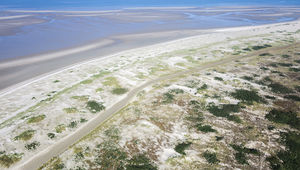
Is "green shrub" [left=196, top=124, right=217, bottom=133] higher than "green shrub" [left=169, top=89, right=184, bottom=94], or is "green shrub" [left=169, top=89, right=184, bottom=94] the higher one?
"green shrub" [left=169, top=89, right=184, bottom=94]

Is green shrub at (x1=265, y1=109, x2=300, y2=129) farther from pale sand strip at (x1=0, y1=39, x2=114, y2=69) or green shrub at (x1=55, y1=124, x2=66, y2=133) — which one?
pale sand strip at (x1=0, y1=39, x2=114, y2=69)

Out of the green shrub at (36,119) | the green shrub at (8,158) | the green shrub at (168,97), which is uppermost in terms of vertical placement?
the green shrub at (168,97)

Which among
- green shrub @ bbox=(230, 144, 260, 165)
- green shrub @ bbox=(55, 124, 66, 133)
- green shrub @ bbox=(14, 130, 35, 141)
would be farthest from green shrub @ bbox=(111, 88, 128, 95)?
green shrub @ bbox=(230, 144, 260, 165)

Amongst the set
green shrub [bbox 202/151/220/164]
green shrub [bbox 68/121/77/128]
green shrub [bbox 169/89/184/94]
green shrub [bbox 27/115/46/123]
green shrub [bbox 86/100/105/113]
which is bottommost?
green shrub [bbox 68/121/77/128]

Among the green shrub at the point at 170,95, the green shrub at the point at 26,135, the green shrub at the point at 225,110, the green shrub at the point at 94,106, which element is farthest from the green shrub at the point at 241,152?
the green shrub at the point at 26,135

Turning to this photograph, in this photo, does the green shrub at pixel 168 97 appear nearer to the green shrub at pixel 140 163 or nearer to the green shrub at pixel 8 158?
the green shrub at pixel 140 163

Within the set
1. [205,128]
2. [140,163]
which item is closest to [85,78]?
[140,163]

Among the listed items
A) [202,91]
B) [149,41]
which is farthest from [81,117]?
[149,41]
